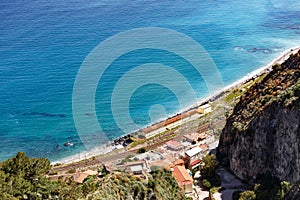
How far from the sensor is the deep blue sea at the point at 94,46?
5688 centimetres

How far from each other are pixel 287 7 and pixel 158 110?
230 ft

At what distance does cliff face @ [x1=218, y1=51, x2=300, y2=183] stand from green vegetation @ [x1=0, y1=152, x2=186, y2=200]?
30.4 feet

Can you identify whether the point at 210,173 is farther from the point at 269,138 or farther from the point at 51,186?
the point at 51,186

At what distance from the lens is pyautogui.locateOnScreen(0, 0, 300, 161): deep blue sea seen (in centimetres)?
5688

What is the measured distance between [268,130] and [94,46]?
58.7 metres

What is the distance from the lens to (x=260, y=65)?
7281cm

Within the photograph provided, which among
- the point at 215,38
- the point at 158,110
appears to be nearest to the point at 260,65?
the point at 215,38

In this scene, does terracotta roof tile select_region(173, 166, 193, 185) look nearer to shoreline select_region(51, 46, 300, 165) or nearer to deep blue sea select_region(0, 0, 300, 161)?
shoreline select_region(51, 46, 300, 165)

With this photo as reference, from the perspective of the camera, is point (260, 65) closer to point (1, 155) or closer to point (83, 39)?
point (83, 39)

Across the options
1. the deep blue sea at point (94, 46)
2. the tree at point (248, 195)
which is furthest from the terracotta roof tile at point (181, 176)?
the deep blue sea at point (94, 46)

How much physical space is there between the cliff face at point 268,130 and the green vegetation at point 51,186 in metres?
9.27

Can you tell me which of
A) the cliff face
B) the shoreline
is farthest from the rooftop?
the shoreline

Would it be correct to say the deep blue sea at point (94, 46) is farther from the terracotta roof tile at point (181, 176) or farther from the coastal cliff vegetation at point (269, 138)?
the coastal cliff vegetation at point (269, 138)

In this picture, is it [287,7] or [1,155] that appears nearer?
[1,155]
